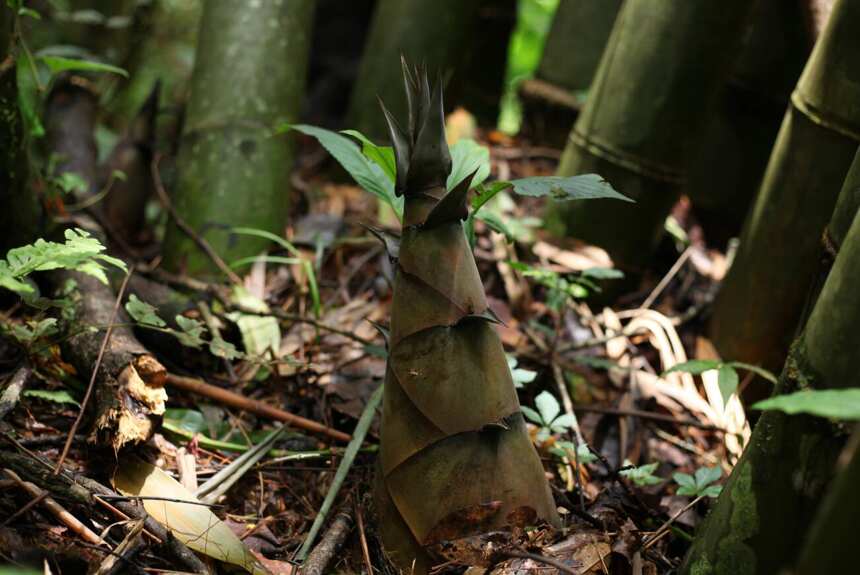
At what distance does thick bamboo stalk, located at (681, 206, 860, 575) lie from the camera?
94 centimetres

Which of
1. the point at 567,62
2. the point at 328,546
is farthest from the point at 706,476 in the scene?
the point at 567,62

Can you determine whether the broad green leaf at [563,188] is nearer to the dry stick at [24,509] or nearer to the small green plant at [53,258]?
the small green plant at [53,258]

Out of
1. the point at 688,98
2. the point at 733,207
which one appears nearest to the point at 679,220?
the point at 733,207

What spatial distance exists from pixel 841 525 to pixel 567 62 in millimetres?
2394

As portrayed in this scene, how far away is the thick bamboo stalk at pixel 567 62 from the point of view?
285 cm

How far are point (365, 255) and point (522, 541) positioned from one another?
1.20 meters

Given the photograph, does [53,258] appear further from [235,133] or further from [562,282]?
[562,282]

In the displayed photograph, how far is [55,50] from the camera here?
2.33m

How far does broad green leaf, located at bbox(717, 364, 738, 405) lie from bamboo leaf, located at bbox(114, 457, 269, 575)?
85 centimetres

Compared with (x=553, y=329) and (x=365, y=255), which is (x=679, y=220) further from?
(x=365, y=255)

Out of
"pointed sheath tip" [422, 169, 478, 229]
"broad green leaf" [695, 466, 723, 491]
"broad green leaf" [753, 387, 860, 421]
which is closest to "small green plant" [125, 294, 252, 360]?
"pointed sheath tip" [422, 169, 478, 229]

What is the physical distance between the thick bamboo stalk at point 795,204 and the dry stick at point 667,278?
185 millimetres

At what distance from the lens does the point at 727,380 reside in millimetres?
1507

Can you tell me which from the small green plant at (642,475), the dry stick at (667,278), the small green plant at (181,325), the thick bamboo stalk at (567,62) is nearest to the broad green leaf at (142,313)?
the small green plant at (181,325)
